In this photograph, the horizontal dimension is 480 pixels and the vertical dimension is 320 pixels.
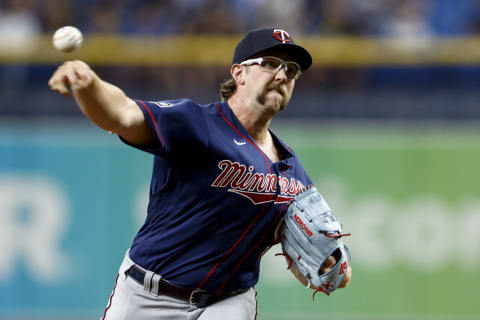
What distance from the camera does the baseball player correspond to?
347cm

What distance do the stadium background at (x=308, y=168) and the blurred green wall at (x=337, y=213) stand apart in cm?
1

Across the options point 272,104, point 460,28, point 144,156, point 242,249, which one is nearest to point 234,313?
point 242,249

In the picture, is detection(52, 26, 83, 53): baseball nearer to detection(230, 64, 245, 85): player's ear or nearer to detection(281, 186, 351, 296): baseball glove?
detection(230, 64, 245, 85): player's ear

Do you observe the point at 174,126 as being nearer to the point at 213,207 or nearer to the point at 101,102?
the point at 101,102

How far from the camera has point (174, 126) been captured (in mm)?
3160

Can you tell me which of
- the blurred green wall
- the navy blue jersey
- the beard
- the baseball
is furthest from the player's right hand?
the blurred green wall

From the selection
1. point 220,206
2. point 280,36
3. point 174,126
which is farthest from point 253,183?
point 280,36

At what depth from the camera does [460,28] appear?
864 centimetres

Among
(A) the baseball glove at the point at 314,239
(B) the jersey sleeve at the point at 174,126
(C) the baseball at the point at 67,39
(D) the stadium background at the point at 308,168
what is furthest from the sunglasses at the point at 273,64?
(D) the stadium background at the point at 308,168

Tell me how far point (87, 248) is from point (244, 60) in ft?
14.2

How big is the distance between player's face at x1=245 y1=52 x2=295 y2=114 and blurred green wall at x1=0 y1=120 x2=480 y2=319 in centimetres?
394

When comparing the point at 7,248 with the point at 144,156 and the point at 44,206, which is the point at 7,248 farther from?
the point at 144,156

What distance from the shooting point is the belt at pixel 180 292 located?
357cm

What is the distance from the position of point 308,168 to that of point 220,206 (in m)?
4.20
